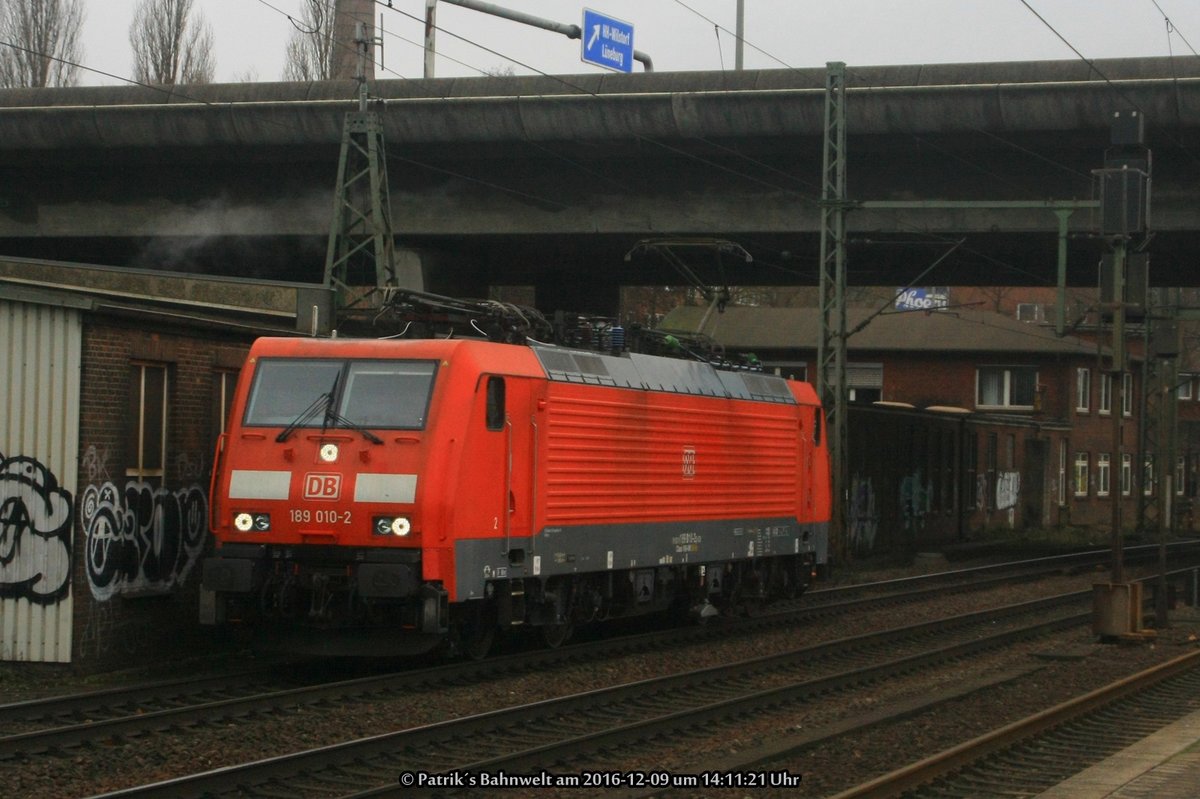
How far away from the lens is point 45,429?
1396 centimetres

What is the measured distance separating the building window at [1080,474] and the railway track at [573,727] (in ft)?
140

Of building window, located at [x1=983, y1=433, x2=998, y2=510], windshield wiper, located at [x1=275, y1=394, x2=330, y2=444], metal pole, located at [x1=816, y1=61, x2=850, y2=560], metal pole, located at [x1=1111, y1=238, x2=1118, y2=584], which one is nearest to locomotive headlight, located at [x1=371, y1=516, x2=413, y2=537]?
windshield wiper, located at [x1=275, y1=394, x2=330, y2=444]

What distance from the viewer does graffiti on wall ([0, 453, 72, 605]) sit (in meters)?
13.9

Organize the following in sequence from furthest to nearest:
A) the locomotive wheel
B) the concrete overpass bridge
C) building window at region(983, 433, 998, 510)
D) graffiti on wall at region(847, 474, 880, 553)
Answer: building window at region(983, 433, 998, 510)
graffiti on wall at region(847, 474, 880, 553)
the concrete overpass bridge
the locomotive wheel

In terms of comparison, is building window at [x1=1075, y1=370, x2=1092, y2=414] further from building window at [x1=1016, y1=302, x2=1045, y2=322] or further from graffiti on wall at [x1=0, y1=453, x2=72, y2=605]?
graffiti on wall at [x1=0, y1=453, x2=72, y2=605]

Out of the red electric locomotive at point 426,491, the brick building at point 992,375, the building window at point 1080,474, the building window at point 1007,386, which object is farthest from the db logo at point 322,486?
the building window at point 1080,474

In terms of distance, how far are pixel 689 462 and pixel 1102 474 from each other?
158ft

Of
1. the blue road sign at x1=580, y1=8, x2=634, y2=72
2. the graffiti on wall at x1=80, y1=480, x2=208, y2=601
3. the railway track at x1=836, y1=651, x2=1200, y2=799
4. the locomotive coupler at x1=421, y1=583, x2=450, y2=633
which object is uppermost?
A: the blue road sign at x1=580, y1=8, x2=634, y2=72

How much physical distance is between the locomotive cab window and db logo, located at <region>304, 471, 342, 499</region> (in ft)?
4.63

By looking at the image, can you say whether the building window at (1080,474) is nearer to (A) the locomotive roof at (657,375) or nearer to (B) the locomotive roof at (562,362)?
(A) the locomotive roof at (657,375)

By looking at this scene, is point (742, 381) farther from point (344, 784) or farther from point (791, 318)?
point (791, 318)

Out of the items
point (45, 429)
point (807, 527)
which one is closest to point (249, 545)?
point (45, 429)

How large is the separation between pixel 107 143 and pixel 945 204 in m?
15.1

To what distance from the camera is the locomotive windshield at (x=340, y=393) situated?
13766 millimetres
